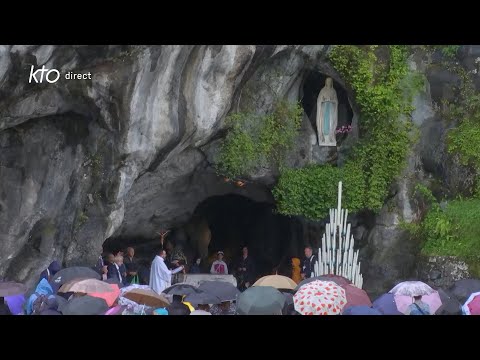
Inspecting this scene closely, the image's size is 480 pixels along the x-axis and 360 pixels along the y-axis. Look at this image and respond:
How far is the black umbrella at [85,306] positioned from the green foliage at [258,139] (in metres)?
7.95

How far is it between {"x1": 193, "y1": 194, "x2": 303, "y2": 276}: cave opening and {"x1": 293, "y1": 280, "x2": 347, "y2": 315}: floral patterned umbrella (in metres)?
9.45

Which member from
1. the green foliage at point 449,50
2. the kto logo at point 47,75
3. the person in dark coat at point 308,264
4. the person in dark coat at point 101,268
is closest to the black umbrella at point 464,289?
the person in dark coat at point 308,264

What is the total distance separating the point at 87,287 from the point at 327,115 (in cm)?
867

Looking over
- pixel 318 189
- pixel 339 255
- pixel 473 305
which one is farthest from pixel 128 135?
pixel 473 305

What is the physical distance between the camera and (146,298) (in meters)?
10.2

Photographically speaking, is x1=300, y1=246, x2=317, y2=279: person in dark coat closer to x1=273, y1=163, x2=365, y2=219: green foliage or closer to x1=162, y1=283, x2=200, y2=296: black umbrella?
x1=273, y1=163, x2=365, y2=219: green foliage

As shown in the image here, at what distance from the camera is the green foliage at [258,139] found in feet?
54.7

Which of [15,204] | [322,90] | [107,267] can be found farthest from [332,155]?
[15,204]

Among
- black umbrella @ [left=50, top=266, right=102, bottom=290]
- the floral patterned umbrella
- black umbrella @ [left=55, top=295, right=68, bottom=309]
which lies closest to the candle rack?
black umbrella @ [left=50, top=266, right=102, bottom=290]

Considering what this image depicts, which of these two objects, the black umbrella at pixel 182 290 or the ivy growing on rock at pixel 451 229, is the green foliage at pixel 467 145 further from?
the black umbrella at pixel 182 290

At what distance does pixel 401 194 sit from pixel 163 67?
Result: 5.52 meters

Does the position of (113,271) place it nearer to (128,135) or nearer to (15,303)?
(128,135)

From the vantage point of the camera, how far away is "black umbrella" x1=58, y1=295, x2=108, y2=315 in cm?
880

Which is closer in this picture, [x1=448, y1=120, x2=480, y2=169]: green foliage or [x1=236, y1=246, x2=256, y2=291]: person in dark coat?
[x1=448, y1=120, x2=480, y2=169]: green foliage
